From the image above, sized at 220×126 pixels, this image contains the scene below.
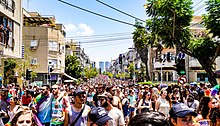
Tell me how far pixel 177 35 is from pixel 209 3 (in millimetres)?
3447

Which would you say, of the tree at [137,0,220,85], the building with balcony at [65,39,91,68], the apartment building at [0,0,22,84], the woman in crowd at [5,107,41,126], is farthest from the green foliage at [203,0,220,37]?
the building with balcony at [65,39,91,68]

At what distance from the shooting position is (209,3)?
26500mm

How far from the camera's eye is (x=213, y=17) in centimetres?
2639

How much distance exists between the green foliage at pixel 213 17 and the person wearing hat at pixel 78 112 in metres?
21.7

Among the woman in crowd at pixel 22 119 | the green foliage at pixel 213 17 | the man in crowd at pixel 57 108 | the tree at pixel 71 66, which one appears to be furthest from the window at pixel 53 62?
the woman in crowd at pixel 22 119

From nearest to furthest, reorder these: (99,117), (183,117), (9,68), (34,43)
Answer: (99,117), (183,117), (9,68), (34,43)

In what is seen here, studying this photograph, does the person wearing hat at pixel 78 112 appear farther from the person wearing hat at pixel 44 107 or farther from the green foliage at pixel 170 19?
the green foliage at pixel 170 19

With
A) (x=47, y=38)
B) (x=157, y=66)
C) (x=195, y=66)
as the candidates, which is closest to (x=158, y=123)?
(x=47, y=38)

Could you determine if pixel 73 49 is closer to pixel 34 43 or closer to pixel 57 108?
pixel 34 43

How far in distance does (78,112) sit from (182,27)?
2265cm

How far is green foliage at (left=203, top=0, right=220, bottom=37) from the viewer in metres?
25.9

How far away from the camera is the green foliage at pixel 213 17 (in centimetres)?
2591

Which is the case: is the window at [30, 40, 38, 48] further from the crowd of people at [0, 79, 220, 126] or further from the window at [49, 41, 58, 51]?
the crowd of people at [0, 79, 220, 126]

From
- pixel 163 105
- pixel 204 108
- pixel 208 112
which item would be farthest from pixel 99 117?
pixel 163 105
